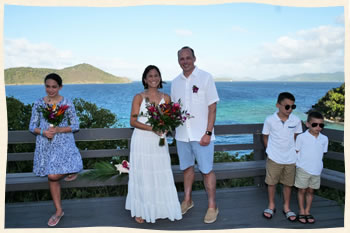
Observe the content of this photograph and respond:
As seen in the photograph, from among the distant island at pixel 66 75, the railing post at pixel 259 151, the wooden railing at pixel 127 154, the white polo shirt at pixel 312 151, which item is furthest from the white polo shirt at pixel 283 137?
the distant island at pixel 66 75

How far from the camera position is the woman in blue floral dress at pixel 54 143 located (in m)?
3.79

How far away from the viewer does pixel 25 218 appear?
13.4ft

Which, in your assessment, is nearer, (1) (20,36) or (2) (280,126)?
(2) (280,126)

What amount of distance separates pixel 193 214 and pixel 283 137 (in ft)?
5.05

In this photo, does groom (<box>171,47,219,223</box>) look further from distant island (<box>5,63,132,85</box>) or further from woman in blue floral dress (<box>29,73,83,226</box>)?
distant island (<box>5,63,132,85</box>)

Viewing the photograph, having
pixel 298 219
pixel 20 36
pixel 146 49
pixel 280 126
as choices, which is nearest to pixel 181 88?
pixel 280 126

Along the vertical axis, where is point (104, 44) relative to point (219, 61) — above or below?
above

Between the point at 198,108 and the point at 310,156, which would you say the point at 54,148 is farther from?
the point at 310,156

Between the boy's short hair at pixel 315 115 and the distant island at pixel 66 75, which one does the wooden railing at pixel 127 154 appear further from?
the distant island at pixel 66 75

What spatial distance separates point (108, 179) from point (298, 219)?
2.63 m

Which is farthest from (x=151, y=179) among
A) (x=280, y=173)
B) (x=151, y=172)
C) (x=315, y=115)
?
(x=315, y=115)

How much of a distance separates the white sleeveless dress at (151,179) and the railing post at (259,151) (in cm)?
195

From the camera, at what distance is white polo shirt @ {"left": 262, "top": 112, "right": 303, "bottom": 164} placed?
3840 millimetres
